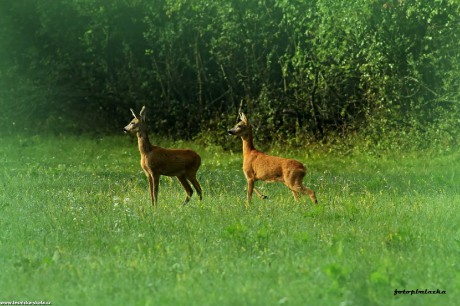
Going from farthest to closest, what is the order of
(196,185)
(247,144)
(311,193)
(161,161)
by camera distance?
(247,144) → (196,185) → (161,161) → (311,193)

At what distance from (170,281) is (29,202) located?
556cm

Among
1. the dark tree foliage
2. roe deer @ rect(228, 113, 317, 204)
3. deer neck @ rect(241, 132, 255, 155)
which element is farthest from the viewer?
the dark tree foliage

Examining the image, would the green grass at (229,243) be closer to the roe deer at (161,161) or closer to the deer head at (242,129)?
the roe deer at (161,161)

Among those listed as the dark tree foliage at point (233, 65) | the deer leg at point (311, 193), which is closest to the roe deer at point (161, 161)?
the deer leg at point (311, 193)

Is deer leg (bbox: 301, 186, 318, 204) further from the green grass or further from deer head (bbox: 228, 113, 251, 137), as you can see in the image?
deer head (bbox: 228, 113, 251, 137)

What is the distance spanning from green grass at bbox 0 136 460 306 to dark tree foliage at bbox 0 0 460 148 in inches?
182

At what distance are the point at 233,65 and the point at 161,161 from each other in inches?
449

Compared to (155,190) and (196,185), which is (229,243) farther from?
(196,185)

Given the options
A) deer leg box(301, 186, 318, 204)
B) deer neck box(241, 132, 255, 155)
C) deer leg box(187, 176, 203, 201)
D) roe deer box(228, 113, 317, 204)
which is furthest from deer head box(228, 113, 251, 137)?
deer leg box(301, 186, 318, 204)

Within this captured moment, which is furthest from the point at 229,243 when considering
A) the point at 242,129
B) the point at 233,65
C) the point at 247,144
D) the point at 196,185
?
the point at 233,65

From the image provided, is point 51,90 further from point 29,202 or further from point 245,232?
point 245,232

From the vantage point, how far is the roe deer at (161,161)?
13352 millimetres

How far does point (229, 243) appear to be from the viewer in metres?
9.39

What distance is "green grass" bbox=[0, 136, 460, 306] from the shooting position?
735cm
